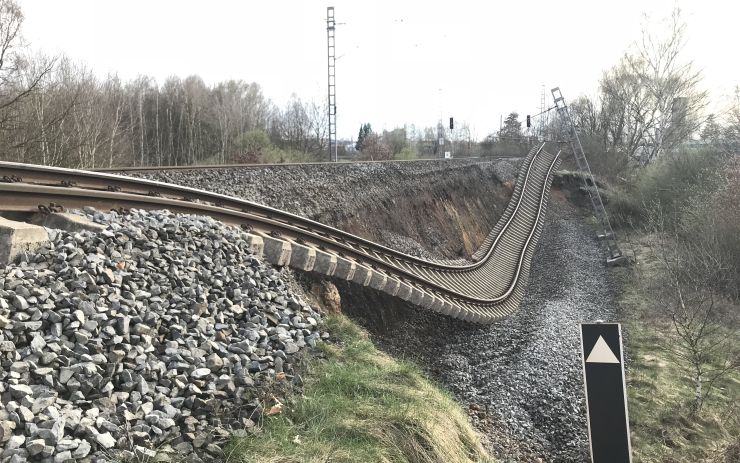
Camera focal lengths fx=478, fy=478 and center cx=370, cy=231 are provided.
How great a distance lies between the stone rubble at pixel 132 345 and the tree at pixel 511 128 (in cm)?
6265

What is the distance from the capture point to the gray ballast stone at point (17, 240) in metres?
4.40

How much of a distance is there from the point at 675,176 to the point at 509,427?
2592cm

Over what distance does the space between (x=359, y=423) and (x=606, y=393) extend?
2.07 meters

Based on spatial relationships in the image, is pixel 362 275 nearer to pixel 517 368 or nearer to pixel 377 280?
pixel 377 280

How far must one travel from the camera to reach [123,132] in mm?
34469

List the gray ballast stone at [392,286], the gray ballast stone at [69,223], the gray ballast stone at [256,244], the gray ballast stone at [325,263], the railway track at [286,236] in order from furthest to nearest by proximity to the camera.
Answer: the gray ballast stone at [392,286], the gray ballast stone at [325,263], the gray ballast stone at [256,244], the railway track at [286,236], the gray ballast stone at [69,223]

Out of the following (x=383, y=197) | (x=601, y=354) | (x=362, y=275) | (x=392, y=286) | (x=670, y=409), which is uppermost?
(x=383, y=197)

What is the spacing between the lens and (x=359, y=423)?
163 inches

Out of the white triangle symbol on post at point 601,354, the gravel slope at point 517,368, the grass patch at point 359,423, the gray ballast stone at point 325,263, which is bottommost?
the gravel slope at point 517,368

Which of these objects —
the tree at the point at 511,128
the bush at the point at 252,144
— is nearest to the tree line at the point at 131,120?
the bush at the point at 252,144


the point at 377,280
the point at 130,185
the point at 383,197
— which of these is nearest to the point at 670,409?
the point at 377,280

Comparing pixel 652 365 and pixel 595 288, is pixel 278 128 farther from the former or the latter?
pixel 652 365

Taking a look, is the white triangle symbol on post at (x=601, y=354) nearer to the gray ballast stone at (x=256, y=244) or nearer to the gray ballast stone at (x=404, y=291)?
the gray ballast stone at (x=256, y=244)

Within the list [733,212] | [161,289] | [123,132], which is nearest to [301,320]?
[161,289]
